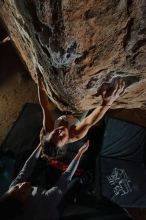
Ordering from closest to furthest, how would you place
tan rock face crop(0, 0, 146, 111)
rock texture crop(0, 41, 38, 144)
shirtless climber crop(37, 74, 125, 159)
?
tan rock face crop(0, 0, 146, 111)
shirtless climber crop(37, 74, 125, 159)
rock texture crop(0, 41, 38, 144)

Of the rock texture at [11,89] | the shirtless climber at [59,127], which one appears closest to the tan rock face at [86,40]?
the shirtless climber at [59,127]

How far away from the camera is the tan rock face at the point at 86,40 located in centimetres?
147

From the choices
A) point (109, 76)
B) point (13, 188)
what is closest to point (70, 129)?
point (13, 188)

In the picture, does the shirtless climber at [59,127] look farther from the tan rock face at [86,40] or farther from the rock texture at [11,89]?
the rock texture at [11,89]

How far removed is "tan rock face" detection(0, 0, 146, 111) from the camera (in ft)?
4.83

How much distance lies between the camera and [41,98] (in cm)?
270

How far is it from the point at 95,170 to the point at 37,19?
3431mm

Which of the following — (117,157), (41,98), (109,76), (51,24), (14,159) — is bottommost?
(117,157)

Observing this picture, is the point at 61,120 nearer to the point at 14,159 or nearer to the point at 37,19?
the point at 37,19

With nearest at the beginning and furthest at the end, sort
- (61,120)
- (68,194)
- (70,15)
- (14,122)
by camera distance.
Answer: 1. (70,15)
2. (61,120)
3. (68,194)
4. (14,122)

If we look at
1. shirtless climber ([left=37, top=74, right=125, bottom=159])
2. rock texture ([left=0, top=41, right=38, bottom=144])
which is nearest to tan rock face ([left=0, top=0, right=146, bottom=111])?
shirtless climber ([left=37, top=74, right=125, bottom=159])

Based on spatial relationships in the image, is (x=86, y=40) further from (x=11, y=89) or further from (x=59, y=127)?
(x=11, y=89)

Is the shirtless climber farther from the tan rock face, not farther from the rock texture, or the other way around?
the rock texture

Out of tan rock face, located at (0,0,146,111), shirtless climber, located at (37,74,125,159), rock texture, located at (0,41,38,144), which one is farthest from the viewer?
rock texture, located at (0,41,38,144)
